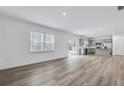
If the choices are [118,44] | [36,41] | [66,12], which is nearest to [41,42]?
[36,41]

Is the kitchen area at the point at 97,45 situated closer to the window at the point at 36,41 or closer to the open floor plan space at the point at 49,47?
the open floor plan space at the point at 49,47

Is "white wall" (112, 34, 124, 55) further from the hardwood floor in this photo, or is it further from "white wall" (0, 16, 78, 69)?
"white wall" (0, 16, 78, 69)

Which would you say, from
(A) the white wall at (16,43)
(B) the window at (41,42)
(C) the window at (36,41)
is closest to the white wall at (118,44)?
(B) the window at (41,42)

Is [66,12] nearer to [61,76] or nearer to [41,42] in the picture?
[61,76]

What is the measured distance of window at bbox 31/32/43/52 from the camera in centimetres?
621

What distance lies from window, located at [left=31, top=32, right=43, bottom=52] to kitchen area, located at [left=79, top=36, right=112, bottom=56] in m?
7.03

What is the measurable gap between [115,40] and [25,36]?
1055cm

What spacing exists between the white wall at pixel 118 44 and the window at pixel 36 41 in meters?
9.25

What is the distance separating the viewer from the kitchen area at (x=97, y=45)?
12.1m

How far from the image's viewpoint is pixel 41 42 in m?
6.91

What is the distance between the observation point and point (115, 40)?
11.9 m
